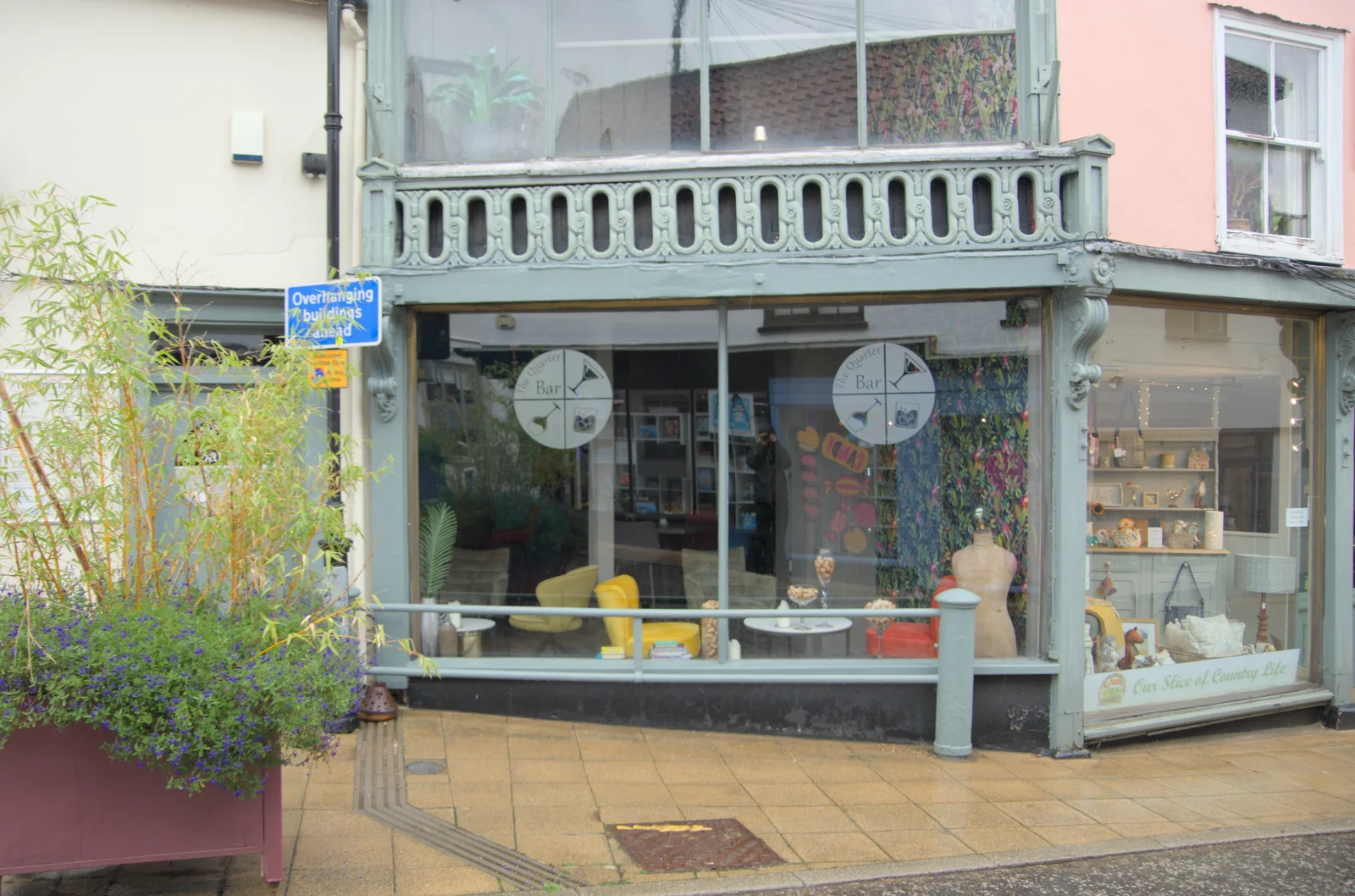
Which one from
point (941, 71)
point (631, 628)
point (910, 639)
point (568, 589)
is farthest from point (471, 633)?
point (941, 71)

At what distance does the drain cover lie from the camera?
5.39 m

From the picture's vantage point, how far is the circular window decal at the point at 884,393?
321 inches

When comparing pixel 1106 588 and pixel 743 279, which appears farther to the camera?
pixel 1106 588

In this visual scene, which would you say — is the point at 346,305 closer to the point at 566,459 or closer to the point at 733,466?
the point at 566,459

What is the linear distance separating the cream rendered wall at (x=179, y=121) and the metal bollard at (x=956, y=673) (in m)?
5.20

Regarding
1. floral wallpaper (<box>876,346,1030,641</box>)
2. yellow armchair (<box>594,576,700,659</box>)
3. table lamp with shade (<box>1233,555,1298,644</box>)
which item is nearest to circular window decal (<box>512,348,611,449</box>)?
yellow armchair (<box>594,576,700,659</box>)

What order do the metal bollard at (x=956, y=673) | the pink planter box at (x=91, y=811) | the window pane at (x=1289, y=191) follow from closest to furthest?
the pink planter box at (x=91, y=811) → the metal bollard at (x=956, y=673) → the window pane at (x=1289, y=191)

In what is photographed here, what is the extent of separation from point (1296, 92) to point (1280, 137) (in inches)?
18.6

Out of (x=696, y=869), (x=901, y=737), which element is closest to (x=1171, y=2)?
(x=901, y=737)

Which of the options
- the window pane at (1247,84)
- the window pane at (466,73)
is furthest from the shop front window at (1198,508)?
the window pane at (466,73)

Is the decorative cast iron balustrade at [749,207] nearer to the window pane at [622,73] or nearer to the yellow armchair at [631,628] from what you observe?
the window pane at [622,73]

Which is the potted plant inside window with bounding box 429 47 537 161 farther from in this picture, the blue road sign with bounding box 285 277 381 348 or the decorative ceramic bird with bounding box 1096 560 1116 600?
the decorative ceramic bird with bounding box 1096 560 1116 600

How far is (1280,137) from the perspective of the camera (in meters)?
8.76

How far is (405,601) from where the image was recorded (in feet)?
26.1
